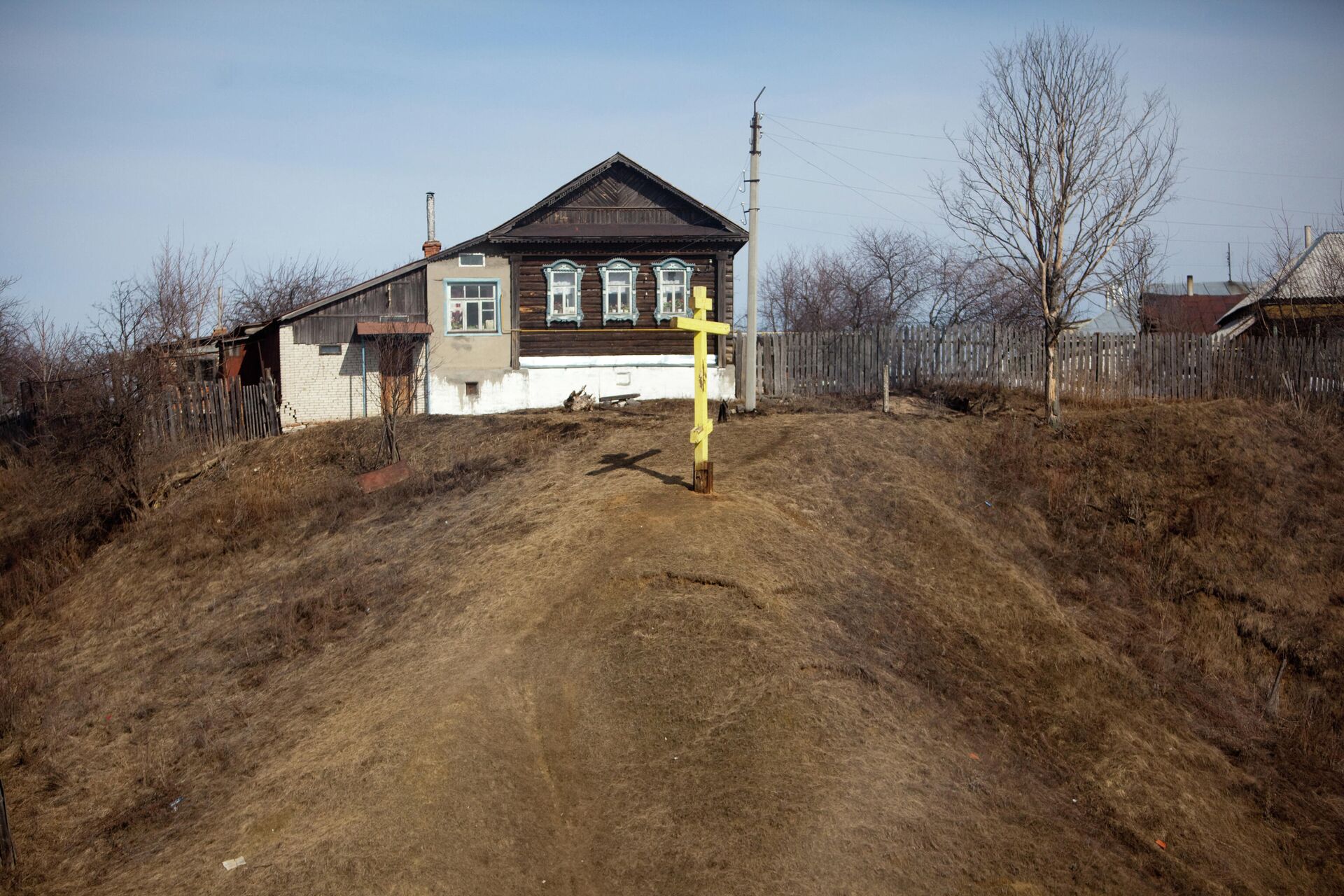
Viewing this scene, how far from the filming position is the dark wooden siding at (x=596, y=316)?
24.4 metres

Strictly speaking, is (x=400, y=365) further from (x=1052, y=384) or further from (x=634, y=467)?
(x=1052, y=384)

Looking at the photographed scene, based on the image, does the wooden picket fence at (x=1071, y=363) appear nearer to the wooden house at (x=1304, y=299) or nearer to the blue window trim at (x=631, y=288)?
the wooden house at (x=1304, y=299)

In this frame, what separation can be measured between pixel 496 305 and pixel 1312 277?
81.1ft

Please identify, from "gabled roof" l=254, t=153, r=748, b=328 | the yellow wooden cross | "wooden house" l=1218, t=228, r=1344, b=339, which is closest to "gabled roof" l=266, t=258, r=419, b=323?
"gabled roof" l=254, t=153, r=748, b=328

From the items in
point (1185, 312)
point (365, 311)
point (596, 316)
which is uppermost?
point (1185, 312)

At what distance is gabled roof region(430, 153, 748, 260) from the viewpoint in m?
24.1

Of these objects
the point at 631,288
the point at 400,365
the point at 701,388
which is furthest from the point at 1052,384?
the point at 400,365

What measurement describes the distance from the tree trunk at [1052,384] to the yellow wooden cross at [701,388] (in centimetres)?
951

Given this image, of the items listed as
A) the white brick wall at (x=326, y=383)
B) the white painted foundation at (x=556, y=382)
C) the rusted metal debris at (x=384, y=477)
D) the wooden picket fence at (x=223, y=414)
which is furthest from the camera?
the white painted foundation at (x=556, y=382)

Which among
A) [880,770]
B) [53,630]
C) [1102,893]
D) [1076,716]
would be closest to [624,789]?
[880,770]

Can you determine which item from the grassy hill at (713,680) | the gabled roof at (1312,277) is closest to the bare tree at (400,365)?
the grassy hill at (713,680)

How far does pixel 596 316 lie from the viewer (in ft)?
80.8

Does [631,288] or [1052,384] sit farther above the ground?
[631,288]

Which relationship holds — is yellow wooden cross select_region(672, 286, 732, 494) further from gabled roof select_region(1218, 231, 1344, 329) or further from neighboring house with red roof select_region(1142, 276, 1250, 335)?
neighboring house with red roof select_region(1142, 276, 1250, 335)
